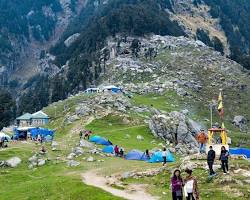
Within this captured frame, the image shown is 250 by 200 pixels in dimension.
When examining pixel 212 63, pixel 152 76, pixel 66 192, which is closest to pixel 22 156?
pixel 66 192

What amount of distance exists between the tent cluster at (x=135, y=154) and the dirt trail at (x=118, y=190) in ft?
46.9

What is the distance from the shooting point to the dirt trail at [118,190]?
39094 mm

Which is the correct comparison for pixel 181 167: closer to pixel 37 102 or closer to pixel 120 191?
pixel 120 191

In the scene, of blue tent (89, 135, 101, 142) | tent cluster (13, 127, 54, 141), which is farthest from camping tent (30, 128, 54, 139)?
blue tent (89, 135, 101, 142)

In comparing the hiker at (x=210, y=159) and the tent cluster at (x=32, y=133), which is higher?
the tent cluster at (x=32, y=133)

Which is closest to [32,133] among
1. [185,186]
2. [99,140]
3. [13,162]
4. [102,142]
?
[99,140]

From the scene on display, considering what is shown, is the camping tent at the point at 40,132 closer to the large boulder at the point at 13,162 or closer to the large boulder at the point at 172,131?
the large boulder at the point at 172,131

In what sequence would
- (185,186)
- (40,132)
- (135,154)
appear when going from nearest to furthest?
1. (185,186)
2. (135,154)
3. (40,132)

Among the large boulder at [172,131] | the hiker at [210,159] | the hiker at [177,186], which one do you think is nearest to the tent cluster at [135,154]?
the large boulder at [172,131]

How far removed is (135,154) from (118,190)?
2979 cm

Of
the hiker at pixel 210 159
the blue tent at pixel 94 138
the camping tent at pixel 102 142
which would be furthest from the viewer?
the blue tent at pixel 94 138

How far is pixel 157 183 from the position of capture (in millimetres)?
44344

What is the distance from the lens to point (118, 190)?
42.5 metres

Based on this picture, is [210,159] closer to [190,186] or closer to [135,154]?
[190,186]
